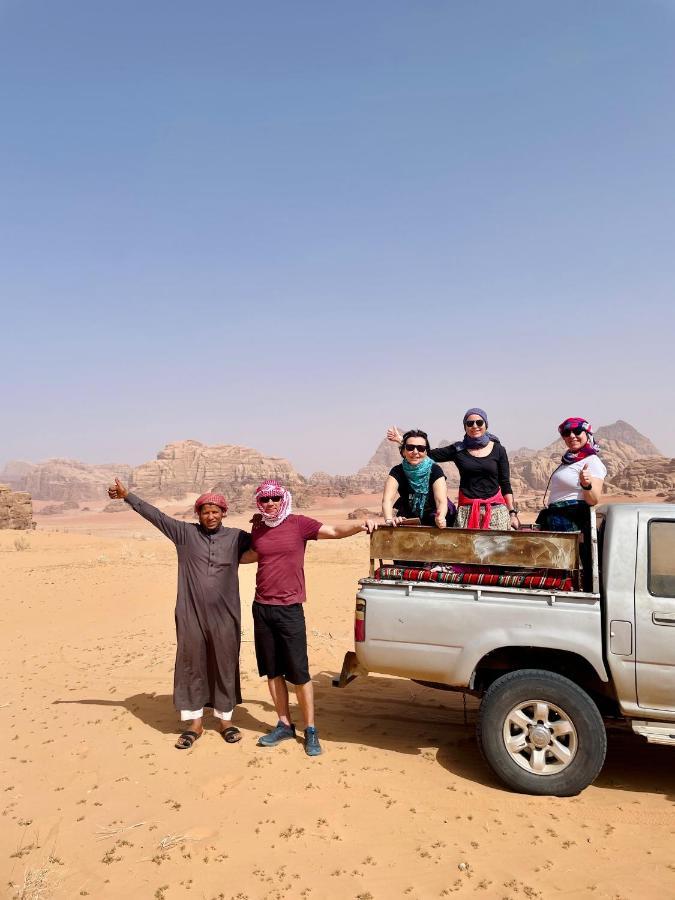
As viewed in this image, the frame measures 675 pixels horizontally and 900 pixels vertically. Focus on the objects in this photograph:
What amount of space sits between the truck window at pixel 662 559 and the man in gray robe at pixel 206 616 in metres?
3.37

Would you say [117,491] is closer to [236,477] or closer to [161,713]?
[161,713]

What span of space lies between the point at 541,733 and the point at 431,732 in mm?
1791

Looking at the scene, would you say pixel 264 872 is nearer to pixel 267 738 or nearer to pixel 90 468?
pixel 267 738

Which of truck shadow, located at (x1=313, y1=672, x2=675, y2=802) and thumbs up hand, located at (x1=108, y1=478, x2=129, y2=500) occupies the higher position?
thumbs up hand, located at (x1=108, y1=478, x2=129, y2=500)

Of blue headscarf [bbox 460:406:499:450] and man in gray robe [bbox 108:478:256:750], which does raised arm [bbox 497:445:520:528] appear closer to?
blue headscarf [bbox 460:406:499:450]

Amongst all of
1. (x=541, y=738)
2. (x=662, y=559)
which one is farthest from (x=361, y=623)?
(x=662, y=559)

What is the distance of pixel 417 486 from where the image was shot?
600 cm

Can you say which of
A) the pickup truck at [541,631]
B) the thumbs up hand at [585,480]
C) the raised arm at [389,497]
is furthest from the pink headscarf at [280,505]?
the thumbs up hand at [585,480]

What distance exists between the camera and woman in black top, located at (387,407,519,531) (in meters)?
6.08

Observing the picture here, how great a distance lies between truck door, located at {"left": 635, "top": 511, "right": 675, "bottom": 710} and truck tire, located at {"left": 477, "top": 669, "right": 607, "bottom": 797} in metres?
0.43

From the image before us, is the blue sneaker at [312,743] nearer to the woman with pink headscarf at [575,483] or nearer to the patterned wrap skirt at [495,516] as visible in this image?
the patterned wrap skirt at [495,516]

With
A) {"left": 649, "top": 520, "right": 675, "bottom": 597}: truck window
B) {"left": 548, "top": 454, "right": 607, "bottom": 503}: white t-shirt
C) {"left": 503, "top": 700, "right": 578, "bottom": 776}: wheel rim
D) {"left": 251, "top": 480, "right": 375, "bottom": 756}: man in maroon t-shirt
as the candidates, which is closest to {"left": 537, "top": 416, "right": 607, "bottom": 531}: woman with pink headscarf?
{"left": 548, "top": 454, "right": 607, "bottom": 503}: white t-shirt

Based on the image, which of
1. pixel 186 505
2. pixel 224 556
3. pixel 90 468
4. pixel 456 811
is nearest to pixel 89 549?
pixel 224 556

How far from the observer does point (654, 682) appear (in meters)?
4.52
